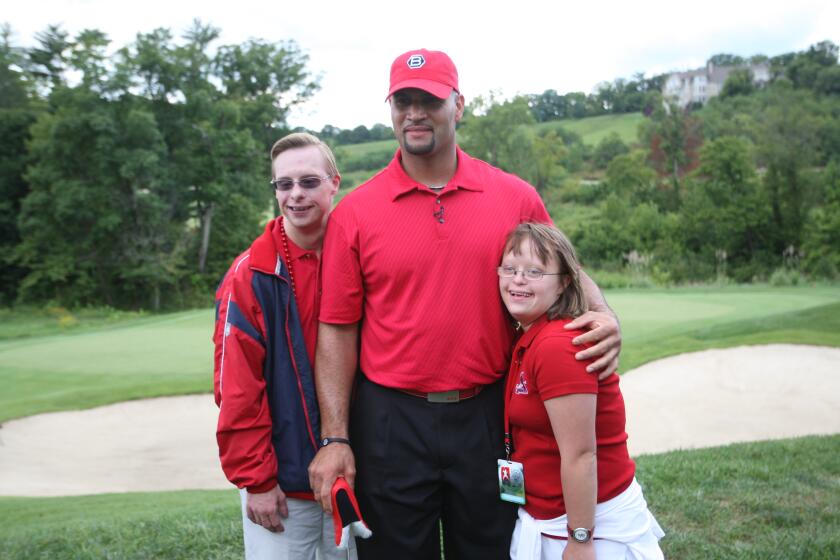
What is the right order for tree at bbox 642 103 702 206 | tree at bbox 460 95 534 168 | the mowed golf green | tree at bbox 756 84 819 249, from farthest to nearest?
tree at bbox 642 103 702 206 < tree at bbox 460 95 534 168 < tree at bbox 756 84 819 249 < the mowed golf green

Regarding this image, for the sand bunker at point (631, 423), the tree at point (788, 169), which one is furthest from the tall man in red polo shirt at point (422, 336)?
the tree at point (788, 169)

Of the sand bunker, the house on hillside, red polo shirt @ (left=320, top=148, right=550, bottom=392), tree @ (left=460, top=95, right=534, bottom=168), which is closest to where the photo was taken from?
red polo shirt @ (left=320, top=148, right=550, bottom=392)

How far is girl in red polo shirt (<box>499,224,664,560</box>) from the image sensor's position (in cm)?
240

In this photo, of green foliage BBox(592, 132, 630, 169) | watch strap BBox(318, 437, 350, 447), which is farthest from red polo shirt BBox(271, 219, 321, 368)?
green foliage BBox(592, 132, 630, 169)

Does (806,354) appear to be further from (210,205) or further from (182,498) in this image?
(210,205)

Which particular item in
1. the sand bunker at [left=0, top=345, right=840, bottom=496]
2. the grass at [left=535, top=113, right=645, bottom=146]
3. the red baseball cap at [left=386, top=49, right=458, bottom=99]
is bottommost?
the sand bunker at [left=0, top=345, right=840, bottom=496]

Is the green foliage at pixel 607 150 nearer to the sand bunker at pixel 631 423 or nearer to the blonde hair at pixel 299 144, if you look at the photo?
the sand bunker at pixel 631 423

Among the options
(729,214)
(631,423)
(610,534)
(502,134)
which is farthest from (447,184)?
(502,134)

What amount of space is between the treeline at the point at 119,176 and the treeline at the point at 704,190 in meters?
16.9

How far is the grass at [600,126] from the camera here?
65312mm

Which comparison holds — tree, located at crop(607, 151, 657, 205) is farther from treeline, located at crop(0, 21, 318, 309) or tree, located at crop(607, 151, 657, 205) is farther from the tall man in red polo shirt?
the tall man in red polo shirt

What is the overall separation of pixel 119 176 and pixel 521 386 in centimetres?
2936

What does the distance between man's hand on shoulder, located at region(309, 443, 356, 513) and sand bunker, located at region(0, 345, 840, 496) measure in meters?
5.08

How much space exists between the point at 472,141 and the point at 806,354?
1371 inches
